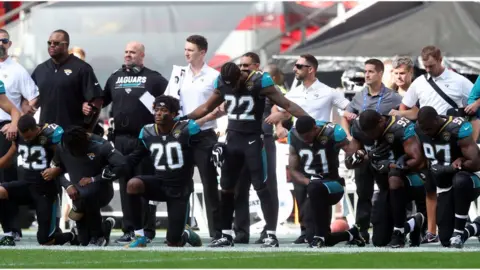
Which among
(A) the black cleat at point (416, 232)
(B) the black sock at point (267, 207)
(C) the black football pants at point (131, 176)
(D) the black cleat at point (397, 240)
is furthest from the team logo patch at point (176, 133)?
(A) the black cleat at point (416, 232)

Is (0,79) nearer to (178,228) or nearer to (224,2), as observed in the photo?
(178,228)

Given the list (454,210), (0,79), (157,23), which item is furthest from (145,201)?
(157,23)

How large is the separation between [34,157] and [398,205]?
379 cm

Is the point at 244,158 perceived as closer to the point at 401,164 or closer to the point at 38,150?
the point at 401,164

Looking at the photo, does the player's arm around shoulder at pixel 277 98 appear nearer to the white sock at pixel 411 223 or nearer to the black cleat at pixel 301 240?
the white sock at pixel 411 223

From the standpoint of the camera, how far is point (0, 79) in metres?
17.0

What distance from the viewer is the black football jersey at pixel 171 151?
15805 millimetres

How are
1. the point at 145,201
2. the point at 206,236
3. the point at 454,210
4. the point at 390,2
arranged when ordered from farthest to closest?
the point at 390,2 < the point at 206,236 < the point at 145,201 < the point at 454,210

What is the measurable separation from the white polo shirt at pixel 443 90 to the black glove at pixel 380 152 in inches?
41.0

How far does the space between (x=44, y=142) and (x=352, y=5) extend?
902cm

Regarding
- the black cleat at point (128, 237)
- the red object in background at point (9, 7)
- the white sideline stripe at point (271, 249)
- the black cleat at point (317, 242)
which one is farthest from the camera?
the red object in background at point (9, 7)

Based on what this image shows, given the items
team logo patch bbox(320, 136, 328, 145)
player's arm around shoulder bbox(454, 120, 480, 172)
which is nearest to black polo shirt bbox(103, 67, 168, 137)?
team logo patch bbox(320, 136, 328, 145)

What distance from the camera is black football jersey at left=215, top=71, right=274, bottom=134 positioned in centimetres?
1573

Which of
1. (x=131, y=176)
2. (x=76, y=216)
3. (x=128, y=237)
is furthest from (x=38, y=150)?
(x=128, y=237)
